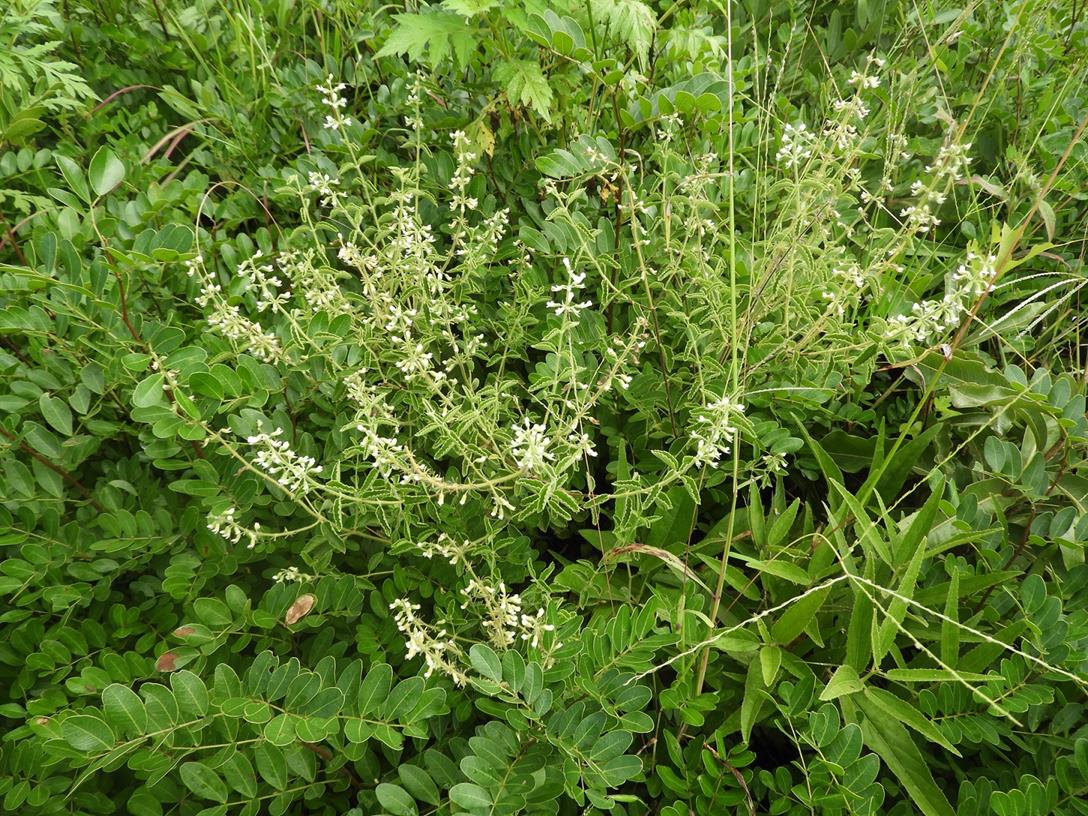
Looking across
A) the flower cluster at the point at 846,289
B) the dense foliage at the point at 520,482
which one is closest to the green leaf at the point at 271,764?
the dense foliage at the point at 520,482

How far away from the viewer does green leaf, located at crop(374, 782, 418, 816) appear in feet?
3.47

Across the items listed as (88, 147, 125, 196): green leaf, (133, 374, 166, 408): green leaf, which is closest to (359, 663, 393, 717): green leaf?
(133, 374, 166, 408): green leaf

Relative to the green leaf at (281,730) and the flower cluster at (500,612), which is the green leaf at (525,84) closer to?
the flower cluster at (500,612)

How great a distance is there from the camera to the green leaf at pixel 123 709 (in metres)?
1.01

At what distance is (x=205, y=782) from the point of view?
1.08 metres

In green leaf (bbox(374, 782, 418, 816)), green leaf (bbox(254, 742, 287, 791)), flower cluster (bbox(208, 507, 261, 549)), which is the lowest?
green leaf (bbox(374, 782, 418, 816))

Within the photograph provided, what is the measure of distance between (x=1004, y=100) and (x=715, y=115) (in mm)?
1144

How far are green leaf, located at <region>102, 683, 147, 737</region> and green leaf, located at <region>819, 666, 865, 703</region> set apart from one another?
3.13 feet

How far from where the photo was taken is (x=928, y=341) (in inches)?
59.2

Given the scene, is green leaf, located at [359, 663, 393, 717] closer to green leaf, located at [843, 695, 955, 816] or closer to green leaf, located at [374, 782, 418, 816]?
green leaf, located at [374, 782, 418, 816]

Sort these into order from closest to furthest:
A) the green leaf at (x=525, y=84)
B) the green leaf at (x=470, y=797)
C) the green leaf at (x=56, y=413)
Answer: the green leaf at (x=470, y=797), the green leaf at (x=56, y=413), the green leaf at (x=525, y=84)

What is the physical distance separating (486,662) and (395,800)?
243 millimetres

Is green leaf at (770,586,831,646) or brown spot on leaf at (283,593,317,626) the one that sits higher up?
brown spot on leaf at (283,593,317,626)

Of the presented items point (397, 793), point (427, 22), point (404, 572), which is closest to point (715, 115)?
point (427, 22)
